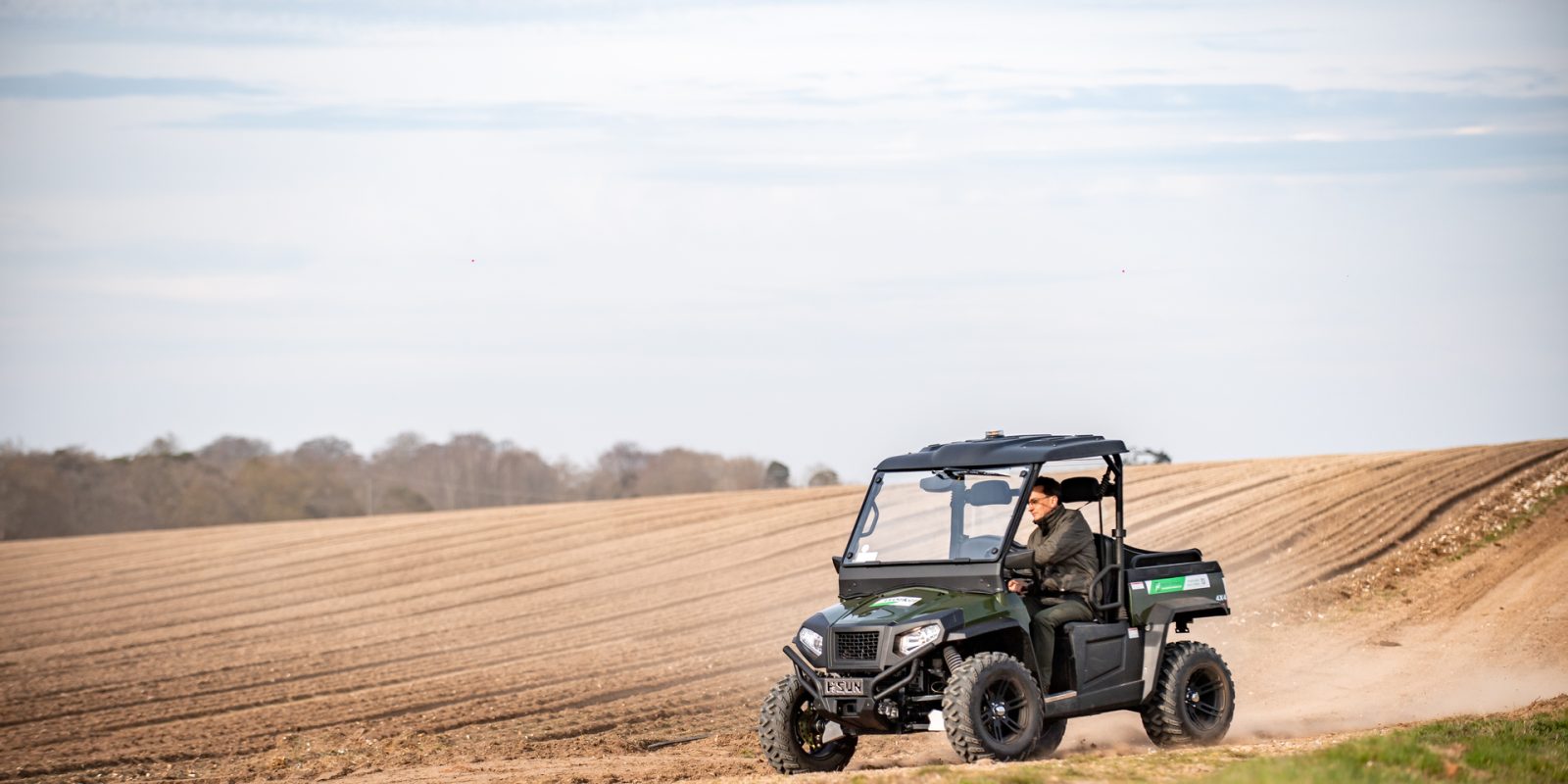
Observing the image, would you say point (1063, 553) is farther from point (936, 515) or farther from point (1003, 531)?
point (936, 515)

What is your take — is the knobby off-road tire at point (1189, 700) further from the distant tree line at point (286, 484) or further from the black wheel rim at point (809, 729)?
the distant tree line at point (286, 484)

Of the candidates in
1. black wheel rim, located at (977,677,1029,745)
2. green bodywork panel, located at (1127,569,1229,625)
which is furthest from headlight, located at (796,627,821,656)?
green bodywork panel, located at (1127,569,1229,625)

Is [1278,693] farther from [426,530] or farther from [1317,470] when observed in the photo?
[426,530]

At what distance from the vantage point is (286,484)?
188 ft

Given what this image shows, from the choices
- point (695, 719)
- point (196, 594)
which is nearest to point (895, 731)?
point (695, 719)

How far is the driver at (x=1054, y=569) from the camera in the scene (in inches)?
417

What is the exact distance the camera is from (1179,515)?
28594 millimetres

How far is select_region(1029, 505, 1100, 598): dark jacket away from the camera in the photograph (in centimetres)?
1076

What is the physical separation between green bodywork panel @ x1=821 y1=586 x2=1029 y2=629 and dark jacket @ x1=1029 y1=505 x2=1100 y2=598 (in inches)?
16.7

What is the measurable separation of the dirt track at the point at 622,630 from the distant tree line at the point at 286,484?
14.4 m

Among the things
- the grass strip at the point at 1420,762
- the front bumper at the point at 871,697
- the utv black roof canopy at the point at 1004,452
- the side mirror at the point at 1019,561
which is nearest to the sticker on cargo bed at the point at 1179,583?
the utv black roof canopy at the point at 1004,452

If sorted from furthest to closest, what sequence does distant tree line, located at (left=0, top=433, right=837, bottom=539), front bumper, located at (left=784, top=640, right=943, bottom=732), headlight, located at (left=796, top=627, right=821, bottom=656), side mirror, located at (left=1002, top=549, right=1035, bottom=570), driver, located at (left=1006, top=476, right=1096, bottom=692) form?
distant tree line, located at (left=0, top=433, right=837, bottom=539), driver, located at (left=1006, top=476, right=1096, bottom=692), side mirror, located at (left=1002, top=549, right=1035, bottom=570), headlight, located at (left=796, top=627, right=821, bottom=656), front bumper, located at (left=784, top=640, right=943, bottom=732)

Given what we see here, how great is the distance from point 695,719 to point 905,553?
6.17 meters

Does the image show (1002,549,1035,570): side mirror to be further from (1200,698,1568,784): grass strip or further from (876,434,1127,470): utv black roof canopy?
(1200,698,1568,784): grass strip
